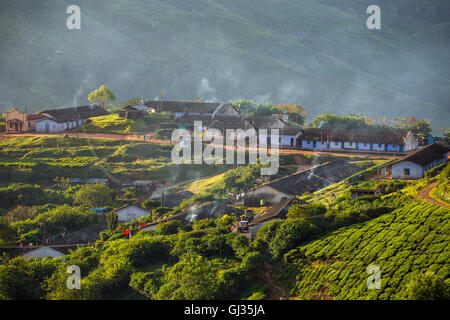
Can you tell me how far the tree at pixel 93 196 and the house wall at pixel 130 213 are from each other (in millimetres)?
5124

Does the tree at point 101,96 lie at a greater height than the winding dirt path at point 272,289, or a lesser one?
greater

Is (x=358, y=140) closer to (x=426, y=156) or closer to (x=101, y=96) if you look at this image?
(x=426, y=156)

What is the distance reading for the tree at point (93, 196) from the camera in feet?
162

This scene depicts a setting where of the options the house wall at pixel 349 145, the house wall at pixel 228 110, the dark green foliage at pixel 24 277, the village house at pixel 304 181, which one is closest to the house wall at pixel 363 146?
the house wall at pixel 349 145

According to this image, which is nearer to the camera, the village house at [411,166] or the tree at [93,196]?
the village house at [411,166]

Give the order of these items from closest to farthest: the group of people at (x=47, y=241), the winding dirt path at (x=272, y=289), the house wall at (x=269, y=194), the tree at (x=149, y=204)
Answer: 1. the winding dirt path at (x=272, y=289)
2. the group of people at (x=47, y=241)
3. the tree at (x=149, y=204)
4. the house wall at (x=269, y=194)

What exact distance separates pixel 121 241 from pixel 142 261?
346 centimetres

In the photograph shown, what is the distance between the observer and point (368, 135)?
208ft

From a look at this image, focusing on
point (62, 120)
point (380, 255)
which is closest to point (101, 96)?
point (62, 120)

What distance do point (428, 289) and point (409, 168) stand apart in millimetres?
24541

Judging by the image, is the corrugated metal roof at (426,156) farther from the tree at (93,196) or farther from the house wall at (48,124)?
the house wall at (48,124)
